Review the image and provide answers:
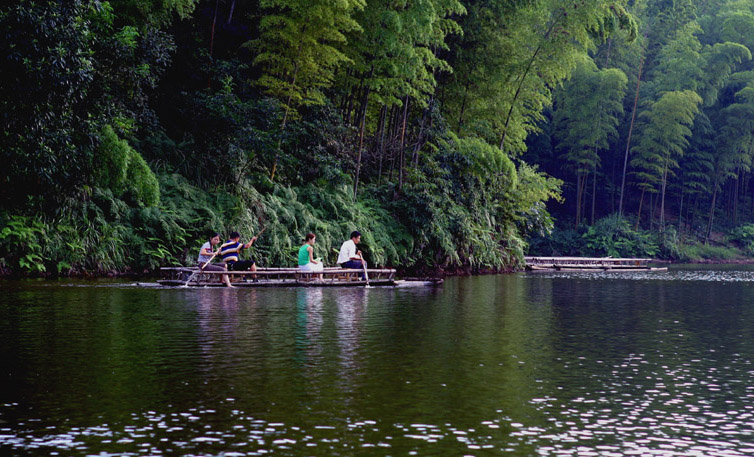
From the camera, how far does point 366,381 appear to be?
8.70m

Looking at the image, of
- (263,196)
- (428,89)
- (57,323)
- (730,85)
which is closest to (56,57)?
(57,323)

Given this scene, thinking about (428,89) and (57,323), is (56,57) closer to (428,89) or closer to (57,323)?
(57,323)

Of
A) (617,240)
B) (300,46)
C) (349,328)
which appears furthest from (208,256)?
(617,240)

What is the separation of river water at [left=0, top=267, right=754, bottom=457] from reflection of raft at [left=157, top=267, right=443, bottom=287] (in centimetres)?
466

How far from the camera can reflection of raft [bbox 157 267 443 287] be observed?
2122cm

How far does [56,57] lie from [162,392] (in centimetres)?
1260

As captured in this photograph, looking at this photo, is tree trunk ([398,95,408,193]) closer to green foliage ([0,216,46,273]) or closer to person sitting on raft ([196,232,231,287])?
person sitting on raft ([196,232,231,287])

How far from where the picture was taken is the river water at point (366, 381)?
254 inches

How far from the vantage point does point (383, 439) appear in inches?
255

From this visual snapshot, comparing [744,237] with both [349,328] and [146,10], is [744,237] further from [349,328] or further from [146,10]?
[349,328]

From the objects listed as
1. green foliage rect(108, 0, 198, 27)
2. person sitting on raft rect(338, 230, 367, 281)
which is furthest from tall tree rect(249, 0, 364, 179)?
person sitting on raft rect(338, 230, 367, 281)

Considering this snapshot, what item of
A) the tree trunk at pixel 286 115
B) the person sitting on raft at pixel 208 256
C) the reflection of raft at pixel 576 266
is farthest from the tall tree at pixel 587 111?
the person sitting on raft at pixel 208 256

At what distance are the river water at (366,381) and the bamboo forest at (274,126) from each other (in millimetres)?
5893

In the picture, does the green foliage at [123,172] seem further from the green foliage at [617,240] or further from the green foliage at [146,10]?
the green foliage at [617,240]
